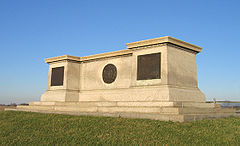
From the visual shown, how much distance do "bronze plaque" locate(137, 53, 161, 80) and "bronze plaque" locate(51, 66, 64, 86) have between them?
310 inches

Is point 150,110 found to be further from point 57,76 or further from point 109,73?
point 57,76

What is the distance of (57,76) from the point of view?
810 inches

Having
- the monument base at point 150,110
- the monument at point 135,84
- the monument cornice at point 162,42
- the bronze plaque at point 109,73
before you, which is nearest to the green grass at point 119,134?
the monument base at point 150,110

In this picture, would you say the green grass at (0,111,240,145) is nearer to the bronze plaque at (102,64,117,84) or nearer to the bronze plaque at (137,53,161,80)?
the bronze plaque at (137,53,161,80)

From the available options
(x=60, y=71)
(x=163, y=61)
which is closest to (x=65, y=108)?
(x=60, y=71)

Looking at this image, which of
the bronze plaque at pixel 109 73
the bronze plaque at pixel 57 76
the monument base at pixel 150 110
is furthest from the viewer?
the bronze plaque at pixel 57 76

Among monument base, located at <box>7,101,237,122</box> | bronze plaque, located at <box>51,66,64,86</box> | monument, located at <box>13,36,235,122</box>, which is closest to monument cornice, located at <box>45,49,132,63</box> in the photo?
monument, located at <box>13,36,235,122</box>

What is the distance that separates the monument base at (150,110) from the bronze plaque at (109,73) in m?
3.15

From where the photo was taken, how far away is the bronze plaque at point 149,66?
14.9 m

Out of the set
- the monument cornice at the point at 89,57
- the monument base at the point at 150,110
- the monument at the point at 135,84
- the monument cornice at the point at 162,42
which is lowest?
the monument base at the point at 150,110

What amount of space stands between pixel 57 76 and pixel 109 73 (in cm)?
526

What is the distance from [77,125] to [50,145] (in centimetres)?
288

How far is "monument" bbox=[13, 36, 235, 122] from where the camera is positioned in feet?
43.4

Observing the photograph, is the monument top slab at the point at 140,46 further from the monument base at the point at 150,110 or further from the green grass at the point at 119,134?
the green grass at the point at 119,134
